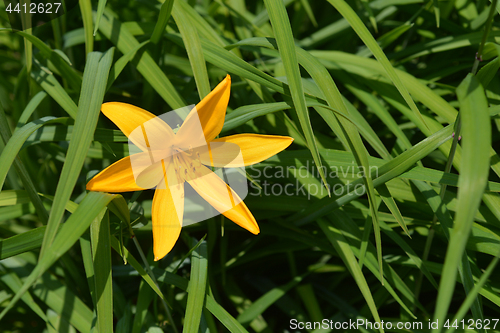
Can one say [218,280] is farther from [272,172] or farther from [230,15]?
[230,15]

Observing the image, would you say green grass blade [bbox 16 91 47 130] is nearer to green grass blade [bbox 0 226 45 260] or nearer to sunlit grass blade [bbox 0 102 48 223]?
sunlit grass blade [bbox 0 102 48 223]

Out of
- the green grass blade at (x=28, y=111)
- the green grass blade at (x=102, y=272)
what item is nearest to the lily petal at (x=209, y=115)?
the green grass blade at (x=102, y=272)

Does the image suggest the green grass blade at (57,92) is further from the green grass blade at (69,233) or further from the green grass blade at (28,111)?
the green grass blade at (69,233)

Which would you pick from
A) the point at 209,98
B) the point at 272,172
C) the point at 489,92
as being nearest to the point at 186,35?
the point at 209,98

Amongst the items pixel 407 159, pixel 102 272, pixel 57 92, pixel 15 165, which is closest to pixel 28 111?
pixel 57 92

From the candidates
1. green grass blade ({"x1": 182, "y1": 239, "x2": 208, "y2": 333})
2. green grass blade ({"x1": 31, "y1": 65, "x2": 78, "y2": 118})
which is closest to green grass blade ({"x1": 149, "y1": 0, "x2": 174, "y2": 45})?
green grass blade ({"x1": 31, "y1": 65, "x2": 78, "y2": 118})
